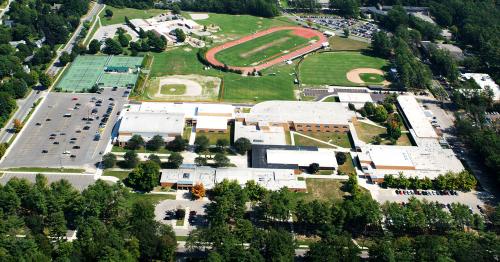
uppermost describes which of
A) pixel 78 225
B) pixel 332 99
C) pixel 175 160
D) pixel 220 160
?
pixel 332 99

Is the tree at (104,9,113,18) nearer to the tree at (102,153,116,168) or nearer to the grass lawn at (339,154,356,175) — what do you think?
the tree at (102,153,116,168)

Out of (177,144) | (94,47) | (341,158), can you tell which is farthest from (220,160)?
(94,47)

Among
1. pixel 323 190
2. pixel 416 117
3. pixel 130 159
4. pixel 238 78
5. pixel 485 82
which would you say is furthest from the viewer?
pixel 238 78

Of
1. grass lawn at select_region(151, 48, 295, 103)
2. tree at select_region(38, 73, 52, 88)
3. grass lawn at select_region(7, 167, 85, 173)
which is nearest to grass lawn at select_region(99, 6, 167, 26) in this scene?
grass lawn at select_region(151, 48, 295, 103)

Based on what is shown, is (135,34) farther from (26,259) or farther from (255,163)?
(26,259)

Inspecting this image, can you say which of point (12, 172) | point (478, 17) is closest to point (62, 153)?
point (12, 172)

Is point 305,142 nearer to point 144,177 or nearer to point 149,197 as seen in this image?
point 144,177

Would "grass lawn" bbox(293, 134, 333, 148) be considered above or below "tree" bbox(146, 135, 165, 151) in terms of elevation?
above
